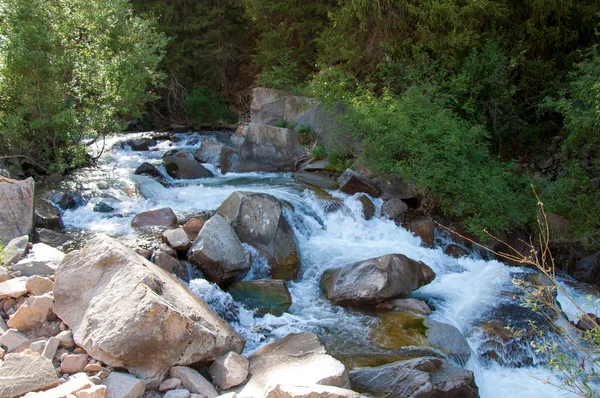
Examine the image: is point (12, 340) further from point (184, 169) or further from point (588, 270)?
point (588, 270)

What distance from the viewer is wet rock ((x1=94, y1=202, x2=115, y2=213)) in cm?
805

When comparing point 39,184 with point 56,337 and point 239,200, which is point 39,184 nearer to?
point 239,200

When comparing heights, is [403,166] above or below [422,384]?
above

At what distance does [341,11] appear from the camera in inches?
450

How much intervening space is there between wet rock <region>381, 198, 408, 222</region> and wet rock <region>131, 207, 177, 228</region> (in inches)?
150

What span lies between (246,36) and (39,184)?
12.5 metres

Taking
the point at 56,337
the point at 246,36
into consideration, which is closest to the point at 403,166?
the point at 56,337

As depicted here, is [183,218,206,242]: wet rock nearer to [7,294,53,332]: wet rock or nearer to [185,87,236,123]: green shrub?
[7,294,53,332]: wet rock

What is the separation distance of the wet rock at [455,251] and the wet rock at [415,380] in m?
3.48

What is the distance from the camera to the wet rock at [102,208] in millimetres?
8055

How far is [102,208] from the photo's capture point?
8.08 m

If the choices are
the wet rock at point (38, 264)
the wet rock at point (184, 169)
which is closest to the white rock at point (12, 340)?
the wet rock at point (38, 264)

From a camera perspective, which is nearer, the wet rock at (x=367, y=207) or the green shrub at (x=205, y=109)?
the wet rock at (x=367, y=207)

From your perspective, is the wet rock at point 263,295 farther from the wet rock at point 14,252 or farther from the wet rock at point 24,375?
the wet rock at point 24,375
